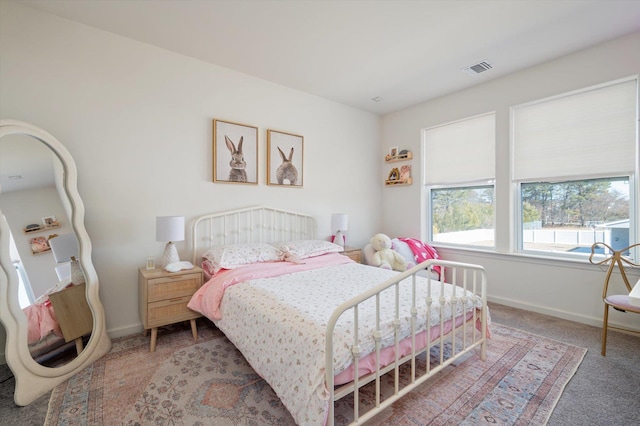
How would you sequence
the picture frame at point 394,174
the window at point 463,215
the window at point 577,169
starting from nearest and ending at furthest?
the window at point 577,169 → the window at point 463,215 → the picture frame at point 394,174

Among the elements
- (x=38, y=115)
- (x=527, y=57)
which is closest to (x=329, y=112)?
(x=527, y=57)

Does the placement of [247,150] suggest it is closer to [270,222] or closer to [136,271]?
[270,222]

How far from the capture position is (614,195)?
107 inches

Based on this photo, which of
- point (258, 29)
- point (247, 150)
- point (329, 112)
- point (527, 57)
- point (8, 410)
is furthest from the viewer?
point (329, 112)

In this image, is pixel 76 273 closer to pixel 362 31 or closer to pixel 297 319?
pixel 297 319

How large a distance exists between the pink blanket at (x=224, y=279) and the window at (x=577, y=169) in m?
2.68

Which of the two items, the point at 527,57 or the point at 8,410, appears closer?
the point at 8,410

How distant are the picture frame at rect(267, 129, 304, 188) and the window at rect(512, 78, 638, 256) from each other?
104 inches

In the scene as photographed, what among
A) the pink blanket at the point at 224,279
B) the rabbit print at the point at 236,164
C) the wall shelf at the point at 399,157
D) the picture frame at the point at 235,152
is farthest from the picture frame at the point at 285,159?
the wall shelf at the point at 399,157

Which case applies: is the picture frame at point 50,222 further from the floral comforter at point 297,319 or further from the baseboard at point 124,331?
Result: the floral comforter at point 297,319

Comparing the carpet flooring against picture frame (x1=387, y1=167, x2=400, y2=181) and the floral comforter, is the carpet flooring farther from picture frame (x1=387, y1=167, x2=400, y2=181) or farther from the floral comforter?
picture frame (x1=387, y1=167, x2=400, y2=181)

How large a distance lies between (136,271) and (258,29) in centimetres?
251

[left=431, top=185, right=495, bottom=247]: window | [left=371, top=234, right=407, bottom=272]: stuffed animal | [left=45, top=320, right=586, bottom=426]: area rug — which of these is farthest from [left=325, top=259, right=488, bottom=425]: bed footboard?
[left=431, top=185, right=495, bottom=247]: window

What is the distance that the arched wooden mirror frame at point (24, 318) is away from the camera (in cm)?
176
